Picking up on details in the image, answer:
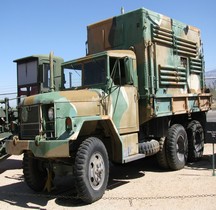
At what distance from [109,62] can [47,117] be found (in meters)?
1.83

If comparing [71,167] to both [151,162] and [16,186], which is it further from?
[151,162]

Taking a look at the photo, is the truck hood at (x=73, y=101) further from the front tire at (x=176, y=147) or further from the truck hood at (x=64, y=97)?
the front tire at (x=176, y=147)

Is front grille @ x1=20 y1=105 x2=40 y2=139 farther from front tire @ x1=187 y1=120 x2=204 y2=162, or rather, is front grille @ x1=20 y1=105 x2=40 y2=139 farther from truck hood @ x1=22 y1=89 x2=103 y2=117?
front tire @ x1=187 y1=120 x2=204 y2=162

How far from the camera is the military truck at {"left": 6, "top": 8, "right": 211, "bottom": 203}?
21.0ft

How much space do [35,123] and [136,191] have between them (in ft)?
7.61

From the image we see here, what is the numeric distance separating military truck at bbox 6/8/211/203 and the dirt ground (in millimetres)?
331

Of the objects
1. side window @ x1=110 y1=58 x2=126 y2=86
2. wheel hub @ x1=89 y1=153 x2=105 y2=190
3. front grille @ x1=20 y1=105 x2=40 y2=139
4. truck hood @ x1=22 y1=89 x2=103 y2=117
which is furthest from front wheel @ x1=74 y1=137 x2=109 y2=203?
side window @ x1=110 y1=58 x2=126 y2=86

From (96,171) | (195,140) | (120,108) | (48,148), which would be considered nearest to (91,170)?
(96,171)

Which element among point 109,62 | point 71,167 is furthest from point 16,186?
point 109,62

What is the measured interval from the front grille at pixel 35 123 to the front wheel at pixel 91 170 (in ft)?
2.05

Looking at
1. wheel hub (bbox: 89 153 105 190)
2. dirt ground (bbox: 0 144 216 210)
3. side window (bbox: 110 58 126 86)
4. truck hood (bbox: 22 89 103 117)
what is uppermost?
side window (bbox: 110 58 126 86)

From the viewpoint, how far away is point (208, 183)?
7.50 meters

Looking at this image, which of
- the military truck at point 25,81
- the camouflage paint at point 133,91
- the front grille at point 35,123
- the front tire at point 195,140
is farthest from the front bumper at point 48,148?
the front tire at point 195,140

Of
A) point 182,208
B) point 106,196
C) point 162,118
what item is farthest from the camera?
point 162,118
